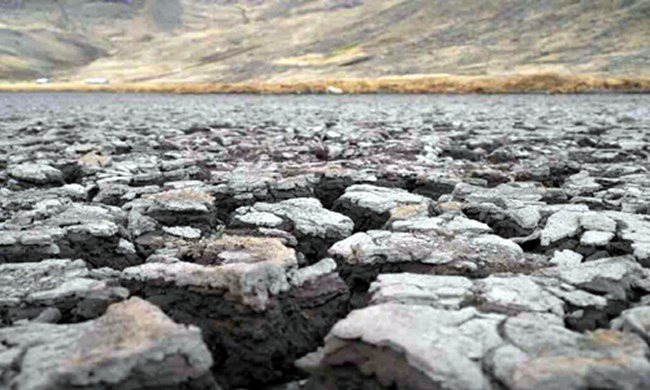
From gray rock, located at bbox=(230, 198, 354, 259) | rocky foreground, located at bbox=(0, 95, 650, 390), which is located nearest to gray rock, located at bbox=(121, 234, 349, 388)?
rocky foreground, located at bbox=(0, 95, 650, 390)

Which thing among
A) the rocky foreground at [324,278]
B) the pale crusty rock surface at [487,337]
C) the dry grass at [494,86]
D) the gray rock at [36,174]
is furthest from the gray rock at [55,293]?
the dry grass at [494,86]

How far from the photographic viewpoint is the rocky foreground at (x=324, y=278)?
1426 mm

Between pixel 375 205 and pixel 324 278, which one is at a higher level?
pixel 324 278

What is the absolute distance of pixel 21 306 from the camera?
184 centimetres

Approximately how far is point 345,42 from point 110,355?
66829 mm

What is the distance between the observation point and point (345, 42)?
65.9m

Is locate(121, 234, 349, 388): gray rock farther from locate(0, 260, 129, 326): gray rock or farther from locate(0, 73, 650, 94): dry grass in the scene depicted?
locate(0, 73, 650, 94): dry grass

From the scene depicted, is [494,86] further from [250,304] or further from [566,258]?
[250,304]

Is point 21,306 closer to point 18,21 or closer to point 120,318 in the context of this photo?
point 120,318

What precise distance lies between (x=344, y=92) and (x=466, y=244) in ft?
83.3

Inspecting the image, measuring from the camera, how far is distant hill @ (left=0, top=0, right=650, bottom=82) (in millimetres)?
44562

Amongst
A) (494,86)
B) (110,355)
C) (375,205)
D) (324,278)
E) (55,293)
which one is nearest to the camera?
(110,355)


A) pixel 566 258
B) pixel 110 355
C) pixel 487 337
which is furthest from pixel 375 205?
pixel 110 355

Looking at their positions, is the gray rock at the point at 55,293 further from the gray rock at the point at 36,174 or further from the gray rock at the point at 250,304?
the gray rock at the point at 36,174
